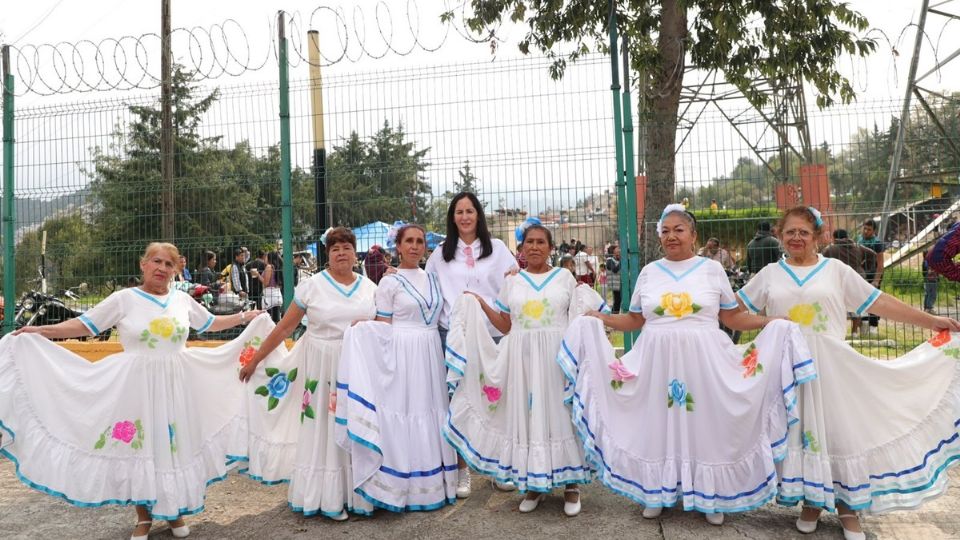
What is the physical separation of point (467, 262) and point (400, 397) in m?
0.99

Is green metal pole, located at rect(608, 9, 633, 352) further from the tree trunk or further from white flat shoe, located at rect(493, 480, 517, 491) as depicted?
white flat shoe, located at rect(493, 480, 517, 491)

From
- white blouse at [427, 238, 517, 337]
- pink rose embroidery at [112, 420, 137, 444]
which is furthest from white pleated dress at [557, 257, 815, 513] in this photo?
pink rose embroidery at [112, 420, 137, 444]

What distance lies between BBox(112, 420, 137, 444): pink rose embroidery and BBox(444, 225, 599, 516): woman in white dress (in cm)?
180

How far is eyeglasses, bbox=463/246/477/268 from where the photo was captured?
16.7 ft

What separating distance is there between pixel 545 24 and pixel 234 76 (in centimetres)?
289

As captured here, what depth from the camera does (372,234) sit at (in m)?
6.45

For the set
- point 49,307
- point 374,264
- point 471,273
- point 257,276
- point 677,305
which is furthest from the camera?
point 49,307

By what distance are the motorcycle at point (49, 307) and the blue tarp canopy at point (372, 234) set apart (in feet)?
8.88

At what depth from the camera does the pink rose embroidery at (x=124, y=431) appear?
4426 mm

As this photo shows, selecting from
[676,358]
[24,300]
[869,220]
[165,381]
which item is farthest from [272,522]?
[24,300]

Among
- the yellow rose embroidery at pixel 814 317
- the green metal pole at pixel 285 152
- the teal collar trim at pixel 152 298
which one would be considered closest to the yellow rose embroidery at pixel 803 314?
the yellow rose embroidery at pixel 814 317

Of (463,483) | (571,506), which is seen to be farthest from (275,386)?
(571,506)

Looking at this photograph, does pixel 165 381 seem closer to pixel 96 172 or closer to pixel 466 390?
pixel 466 390

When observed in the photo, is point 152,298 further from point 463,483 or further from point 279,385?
point 463,483
